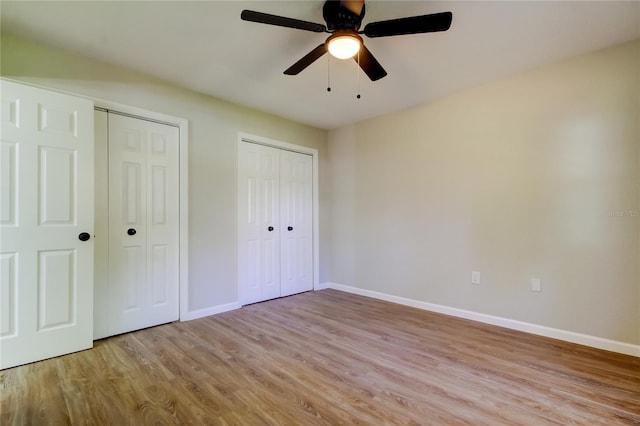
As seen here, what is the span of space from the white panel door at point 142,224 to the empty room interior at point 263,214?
0.06 feet

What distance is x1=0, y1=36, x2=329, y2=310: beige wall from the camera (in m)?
2.53

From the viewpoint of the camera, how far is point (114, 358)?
7.42 ft

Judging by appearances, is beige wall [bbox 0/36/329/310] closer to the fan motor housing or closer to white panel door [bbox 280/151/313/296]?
white panel door [bbox 280/151/313/296]

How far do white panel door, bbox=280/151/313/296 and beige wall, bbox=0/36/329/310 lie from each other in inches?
22.2

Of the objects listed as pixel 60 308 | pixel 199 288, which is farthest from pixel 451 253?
pixel 60 308

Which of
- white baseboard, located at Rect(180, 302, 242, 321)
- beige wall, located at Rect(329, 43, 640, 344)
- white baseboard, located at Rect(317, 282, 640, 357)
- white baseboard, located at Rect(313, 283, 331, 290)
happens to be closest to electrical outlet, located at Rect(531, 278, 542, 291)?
beige wall, located at Rect(329, 43, 640, 344)

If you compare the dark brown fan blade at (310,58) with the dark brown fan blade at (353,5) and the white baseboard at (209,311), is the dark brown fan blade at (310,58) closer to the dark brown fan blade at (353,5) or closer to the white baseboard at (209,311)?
the dark brown fan blade at (353,5)

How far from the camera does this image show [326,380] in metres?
1.96

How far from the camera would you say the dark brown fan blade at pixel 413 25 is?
1651mm

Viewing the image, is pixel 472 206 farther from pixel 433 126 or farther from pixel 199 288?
pixel 199 288

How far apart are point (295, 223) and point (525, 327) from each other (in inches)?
113

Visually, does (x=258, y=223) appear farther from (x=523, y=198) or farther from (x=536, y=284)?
(x=536, y=284)

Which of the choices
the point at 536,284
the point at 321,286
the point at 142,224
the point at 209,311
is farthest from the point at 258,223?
the point at 536,284

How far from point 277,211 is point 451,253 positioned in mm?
2232
